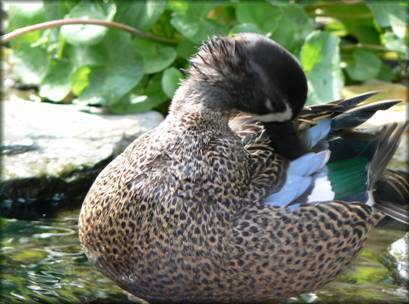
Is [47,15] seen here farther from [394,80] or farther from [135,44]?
[394,80]

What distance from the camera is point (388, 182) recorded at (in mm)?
4441

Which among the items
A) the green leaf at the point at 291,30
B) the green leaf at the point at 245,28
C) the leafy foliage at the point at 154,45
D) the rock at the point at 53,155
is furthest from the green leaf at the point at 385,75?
the rock at the point at 53,155

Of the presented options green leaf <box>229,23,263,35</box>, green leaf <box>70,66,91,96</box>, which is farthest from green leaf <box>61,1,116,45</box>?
green leaf <box>229,23,263,35</box>

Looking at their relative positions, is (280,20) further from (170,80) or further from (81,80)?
(81,80)

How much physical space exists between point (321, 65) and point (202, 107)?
2.00 meters

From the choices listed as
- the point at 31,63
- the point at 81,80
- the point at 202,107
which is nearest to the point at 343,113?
the point at 202,107

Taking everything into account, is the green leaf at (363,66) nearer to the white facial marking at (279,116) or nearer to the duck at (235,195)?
the duck at (235,195)

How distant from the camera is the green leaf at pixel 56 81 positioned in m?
6.04

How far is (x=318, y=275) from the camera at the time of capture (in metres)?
3.94

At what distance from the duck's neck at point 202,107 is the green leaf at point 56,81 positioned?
2054 mm

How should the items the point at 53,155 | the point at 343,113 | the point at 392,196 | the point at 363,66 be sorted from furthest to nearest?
the point at 363,66
the point at 53,155
the point at 392,196
the point at 343,113

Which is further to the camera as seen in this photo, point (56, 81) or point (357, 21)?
point (357, 21)

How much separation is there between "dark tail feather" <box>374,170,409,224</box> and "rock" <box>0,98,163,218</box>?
5.18ft

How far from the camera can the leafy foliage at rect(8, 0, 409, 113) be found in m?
5.88
